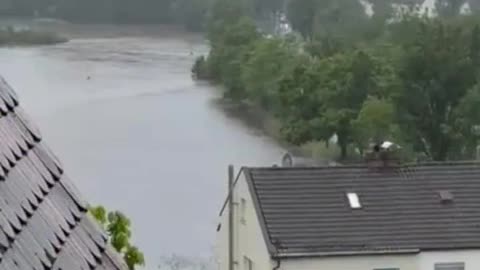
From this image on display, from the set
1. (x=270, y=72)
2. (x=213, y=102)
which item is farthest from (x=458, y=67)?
(x=213, y=102)

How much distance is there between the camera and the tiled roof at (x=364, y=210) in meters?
8.75

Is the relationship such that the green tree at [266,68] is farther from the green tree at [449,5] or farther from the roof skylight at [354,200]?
the roof skylight at [354,200]

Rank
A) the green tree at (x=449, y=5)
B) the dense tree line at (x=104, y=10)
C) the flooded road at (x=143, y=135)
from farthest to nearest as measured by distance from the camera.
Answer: the dense tree line at (x=104, y=10) → the green tree at (x=449, y=5) → the flooded road at (x=143, y=135)

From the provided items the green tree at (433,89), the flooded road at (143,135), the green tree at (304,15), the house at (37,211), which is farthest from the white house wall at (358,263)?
the green tree at (304,15)

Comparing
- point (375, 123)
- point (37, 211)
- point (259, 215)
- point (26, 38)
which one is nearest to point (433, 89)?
point (375, 123)

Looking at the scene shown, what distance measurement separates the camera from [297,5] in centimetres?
3797

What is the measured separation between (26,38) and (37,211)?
40928 millimetres

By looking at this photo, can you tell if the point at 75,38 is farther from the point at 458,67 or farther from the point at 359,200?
the point at 359,200

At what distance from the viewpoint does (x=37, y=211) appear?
4.64 ft

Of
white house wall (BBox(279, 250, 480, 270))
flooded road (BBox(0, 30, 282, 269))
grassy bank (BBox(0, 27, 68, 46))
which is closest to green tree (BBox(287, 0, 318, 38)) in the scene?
flooded road (BBox(0, 30, 282, 269))

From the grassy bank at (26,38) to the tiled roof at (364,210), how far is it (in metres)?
32.6

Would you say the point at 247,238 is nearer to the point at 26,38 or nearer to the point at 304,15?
the point at 304,15

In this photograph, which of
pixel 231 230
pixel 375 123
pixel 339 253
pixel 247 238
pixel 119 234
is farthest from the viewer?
pixel 375 123

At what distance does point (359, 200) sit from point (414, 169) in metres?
0.65
